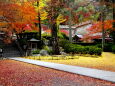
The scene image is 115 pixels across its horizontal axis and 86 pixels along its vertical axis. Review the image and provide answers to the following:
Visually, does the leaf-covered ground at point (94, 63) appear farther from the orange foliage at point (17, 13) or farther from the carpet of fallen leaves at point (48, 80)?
the orange foliage at point (17, 13)

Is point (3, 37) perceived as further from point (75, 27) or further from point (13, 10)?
point (75, 27)

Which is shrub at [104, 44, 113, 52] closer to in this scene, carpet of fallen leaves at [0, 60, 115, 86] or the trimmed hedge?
the trimmed hedge

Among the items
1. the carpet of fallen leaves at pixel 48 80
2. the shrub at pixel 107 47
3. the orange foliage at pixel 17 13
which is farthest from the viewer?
the shrub at pixel 107 47

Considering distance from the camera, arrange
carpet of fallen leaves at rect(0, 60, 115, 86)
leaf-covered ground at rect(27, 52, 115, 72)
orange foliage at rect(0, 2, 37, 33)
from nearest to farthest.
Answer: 1. carpet of fallen leaves at rect(0, 60, 115, 86)
2. leaf-covered ground at rect(27, 52, 115, 72)
3. orange foliage at rect(0, 2, 37, 33)

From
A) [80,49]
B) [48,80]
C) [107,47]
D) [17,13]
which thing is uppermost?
[17,13]

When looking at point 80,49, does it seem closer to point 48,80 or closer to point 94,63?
point 94,63

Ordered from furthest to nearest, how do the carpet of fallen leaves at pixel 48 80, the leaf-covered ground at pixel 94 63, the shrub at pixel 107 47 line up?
the shrub at pixel 107 47
the leaf-covered ground at pixel 94 63
the carpet of fallen leaves at pixel 48 80

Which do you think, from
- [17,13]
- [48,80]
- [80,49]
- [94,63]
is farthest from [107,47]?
[48,80]

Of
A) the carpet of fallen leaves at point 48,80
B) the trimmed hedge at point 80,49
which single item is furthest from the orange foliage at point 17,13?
the carpet of fallen leaves at point 48,80

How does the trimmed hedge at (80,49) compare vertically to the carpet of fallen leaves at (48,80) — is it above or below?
below

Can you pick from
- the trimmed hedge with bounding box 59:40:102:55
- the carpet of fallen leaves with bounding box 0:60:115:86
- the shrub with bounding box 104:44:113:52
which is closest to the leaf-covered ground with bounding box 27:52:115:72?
the carpet of fallen leaves with bounding box 0:60:115:86

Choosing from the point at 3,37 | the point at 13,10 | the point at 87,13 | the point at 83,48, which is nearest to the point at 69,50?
the point at 83,48

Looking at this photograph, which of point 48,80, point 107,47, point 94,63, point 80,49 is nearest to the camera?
point 48,80

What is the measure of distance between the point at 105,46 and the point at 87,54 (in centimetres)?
895
